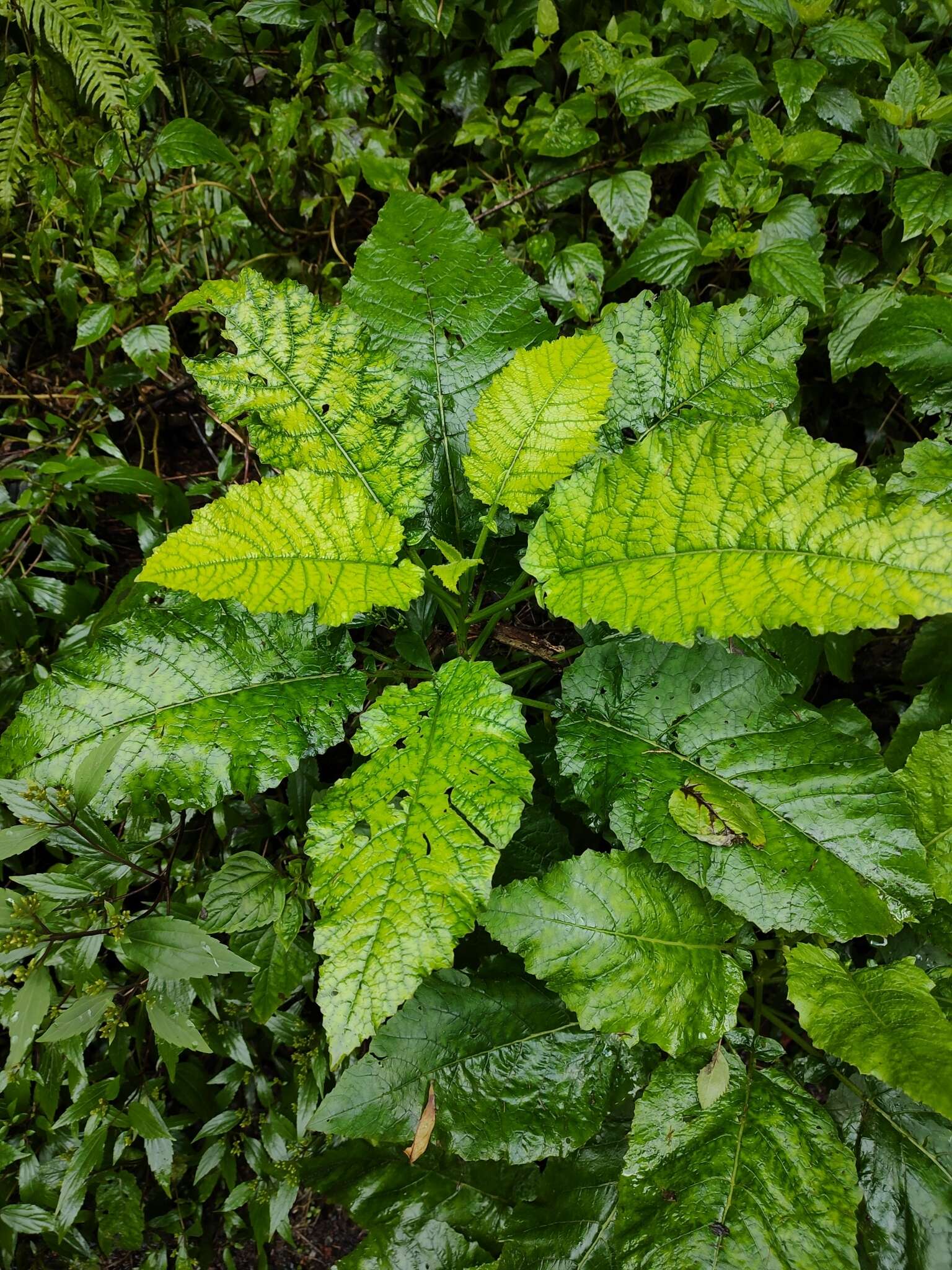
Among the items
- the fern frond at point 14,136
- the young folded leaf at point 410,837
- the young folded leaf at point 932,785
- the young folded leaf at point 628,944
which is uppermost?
the fern frond at point 14,136

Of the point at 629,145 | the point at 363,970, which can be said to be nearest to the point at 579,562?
the point at 363,970

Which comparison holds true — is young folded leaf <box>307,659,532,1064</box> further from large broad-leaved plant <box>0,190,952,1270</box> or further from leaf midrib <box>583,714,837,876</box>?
leaf midrib <box>583,714,837,876</box>

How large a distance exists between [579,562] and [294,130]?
5.57 feet

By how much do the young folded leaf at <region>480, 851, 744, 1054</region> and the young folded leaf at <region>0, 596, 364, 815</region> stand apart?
0.48 m

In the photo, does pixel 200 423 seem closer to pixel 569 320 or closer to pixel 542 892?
pixel 569 320

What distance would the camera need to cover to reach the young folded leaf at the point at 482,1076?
56.6 inches

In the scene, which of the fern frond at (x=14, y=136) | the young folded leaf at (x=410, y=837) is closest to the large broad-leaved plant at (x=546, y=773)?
the young folded leaf at (x=410, y=837)

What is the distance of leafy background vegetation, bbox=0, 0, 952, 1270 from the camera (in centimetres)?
125

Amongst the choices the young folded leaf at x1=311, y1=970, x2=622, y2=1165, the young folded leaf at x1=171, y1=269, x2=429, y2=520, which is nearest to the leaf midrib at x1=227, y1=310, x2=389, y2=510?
the young folded leaf at x1=171, y1=269, x2=429, y2=520

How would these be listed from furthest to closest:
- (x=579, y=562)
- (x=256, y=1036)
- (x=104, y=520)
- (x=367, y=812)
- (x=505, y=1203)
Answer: (x=104, y=520) < (x=256, y=1036) < (x=505, y=1203) < (x=579, y=562) < (x=367, y=812)

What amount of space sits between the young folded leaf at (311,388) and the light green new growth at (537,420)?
5.2 inches

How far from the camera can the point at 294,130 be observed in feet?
6.95

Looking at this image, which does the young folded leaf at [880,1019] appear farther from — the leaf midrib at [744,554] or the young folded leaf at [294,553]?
the young folded leaf at [294,553]

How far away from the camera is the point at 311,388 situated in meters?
1.41
